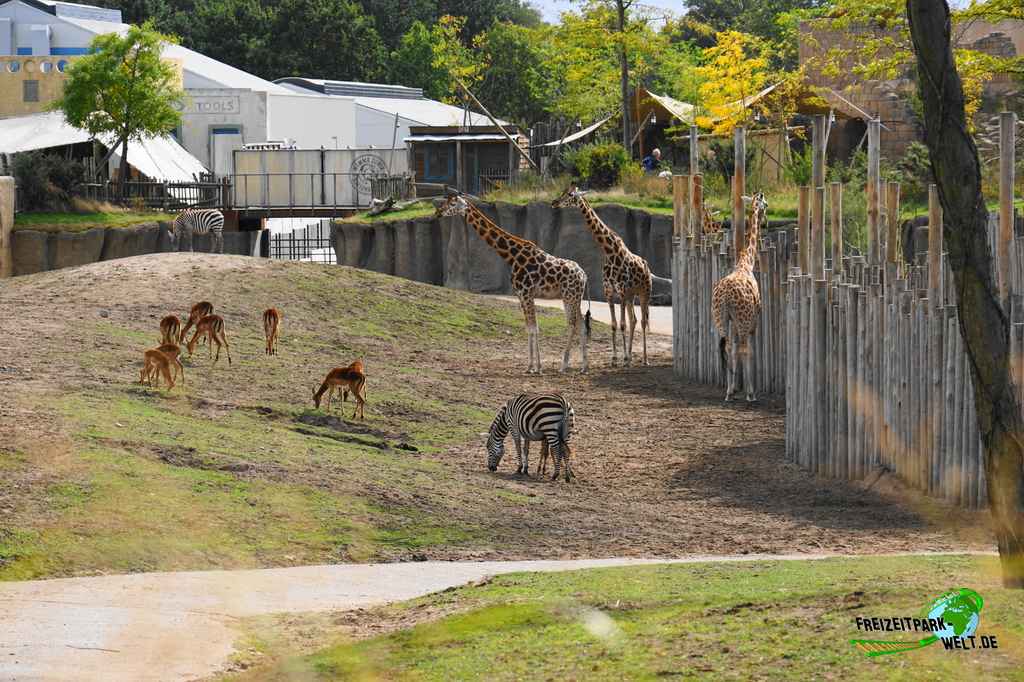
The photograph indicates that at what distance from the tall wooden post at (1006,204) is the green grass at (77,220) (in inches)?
1137

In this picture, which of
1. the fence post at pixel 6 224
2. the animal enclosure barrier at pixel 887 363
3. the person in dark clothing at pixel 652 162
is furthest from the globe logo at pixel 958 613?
the person in dark clothing at pixel 652 162

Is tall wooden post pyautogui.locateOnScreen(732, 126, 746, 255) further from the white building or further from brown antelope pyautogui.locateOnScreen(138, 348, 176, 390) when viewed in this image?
the white building

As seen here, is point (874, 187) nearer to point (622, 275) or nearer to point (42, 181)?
point (622, 275)

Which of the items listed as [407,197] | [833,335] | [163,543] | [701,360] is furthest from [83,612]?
[407,197]

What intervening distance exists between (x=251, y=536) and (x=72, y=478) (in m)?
1.52

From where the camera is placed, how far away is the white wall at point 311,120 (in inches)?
2186

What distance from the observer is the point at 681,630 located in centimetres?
719

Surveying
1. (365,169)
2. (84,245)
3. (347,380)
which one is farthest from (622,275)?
(365,169)

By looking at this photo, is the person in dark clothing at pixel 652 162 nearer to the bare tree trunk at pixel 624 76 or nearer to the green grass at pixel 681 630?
the bare tree trunk at pixel 624 76

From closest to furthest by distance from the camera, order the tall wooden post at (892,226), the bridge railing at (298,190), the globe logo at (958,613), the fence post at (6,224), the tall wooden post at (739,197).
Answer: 1. the globe logo at (958,613)
2. the tall wooden post at (892,226)
3. the tall wooden post at (739,197)
4. the fence post at (6,224)
5. the bridge railing at (298,190)

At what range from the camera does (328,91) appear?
65250mm

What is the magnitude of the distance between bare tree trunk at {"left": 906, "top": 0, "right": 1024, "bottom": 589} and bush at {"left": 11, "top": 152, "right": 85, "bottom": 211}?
35243 millimetres

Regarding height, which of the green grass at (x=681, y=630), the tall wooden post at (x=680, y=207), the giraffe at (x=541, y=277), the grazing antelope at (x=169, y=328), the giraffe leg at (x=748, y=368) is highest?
the tall wooden post at (x=680, y=207)

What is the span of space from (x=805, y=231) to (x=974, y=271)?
8.32 metres
